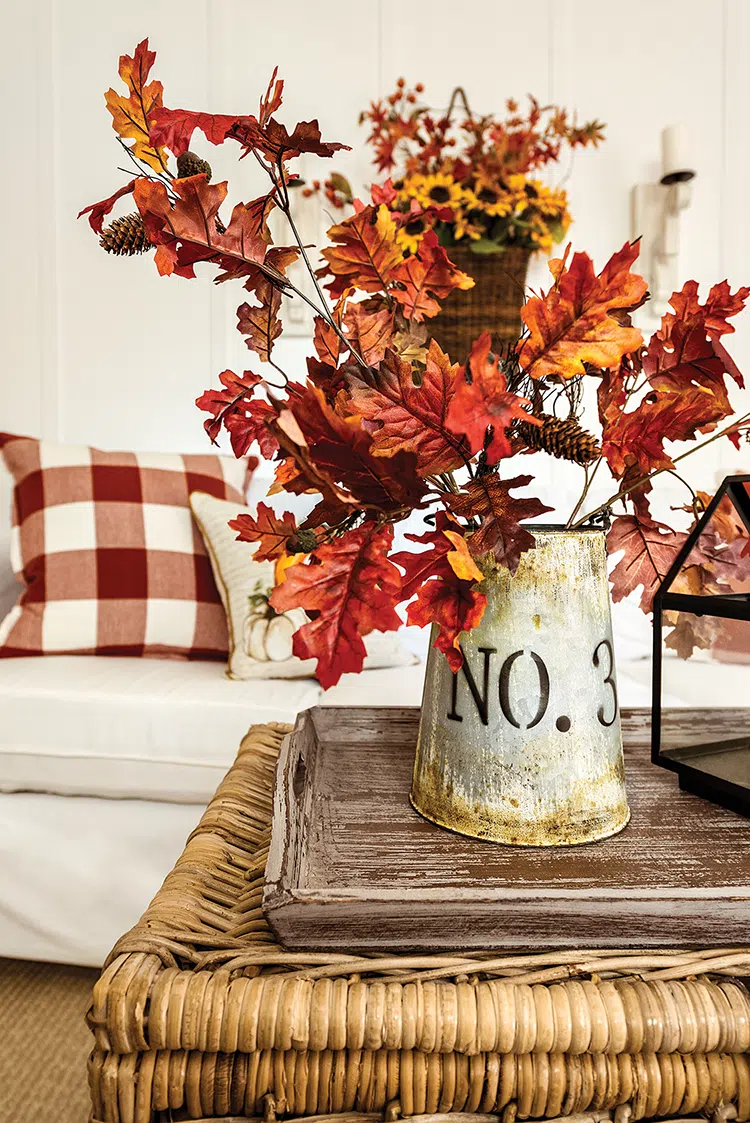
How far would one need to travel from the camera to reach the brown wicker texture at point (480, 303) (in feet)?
6.44

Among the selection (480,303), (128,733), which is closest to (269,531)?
(128,733)

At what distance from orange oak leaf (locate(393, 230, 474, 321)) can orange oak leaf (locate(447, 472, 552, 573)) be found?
157 millimetres

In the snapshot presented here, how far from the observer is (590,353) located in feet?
1.46

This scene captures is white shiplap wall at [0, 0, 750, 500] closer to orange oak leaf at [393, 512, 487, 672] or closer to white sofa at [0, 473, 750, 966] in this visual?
white sofa at [0, 473, 750, 966]

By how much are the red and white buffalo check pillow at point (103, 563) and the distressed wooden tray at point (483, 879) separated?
3.36 feet

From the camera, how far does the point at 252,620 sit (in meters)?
1.50

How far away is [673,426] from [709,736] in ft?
1.28

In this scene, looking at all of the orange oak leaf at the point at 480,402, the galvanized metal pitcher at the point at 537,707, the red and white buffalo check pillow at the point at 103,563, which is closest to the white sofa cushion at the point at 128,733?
the red and white buffalo check pillow at the point at 103,563

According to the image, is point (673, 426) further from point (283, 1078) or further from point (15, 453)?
point (15, 453)

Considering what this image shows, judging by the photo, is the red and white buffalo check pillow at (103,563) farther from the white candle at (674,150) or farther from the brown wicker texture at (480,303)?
the white candle at (674,150)

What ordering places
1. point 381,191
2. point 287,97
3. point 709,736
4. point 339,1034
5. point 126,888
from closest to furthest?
point 339,1034 < point 381,191 < point 709,736 < point 126,888 < point 287,97

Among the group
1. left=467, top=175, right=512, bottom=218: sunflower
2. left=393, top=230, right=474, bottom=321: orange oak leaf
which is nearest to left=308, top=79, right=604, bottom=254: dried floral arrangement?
left=467, top=175, right=512, bottom=218: sunflower

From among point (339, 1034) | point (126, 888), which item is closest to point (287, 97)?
point (126, 888)

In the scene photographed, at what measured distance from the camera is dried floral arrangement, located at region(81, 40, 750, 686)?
0.43 metres
